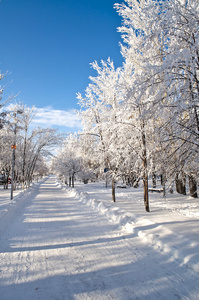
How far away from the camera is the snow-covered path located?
2818 millimetres

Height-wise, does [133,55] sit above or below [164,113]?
above

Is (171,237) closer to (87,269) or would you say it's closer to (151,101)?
(87,269)

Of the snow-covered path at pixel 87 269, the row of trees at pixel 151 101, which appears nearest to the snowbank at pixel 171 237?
the snow-covered path at pixel 87 269

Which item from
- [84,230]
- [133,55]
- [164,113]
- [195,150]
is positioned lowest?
[84,230]

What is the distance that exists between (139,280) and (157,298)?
0.47 metres

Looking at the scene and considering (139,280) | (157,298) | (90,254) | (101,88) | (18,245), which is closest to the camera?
(157,298)

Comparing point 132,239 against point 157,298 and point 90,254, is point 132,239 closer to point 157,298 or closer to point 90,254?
point 90,254

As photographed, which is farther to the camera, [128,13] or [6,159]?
[6,159]

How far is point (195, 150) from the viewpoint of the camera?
5.26 metres

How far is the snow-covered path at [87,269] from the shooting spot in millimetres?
2818

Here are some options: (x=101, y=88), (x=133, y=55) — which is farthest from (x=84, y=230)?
(x=101, y=88)

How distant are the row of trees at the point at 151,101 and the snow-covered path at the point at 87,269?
9.58 feet

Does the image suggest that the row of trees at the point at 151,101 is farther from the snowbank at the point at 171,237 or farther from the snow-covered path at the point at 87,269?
the snow-covered path at the point at 87,269

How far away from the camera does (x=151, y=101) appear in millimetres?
4969
